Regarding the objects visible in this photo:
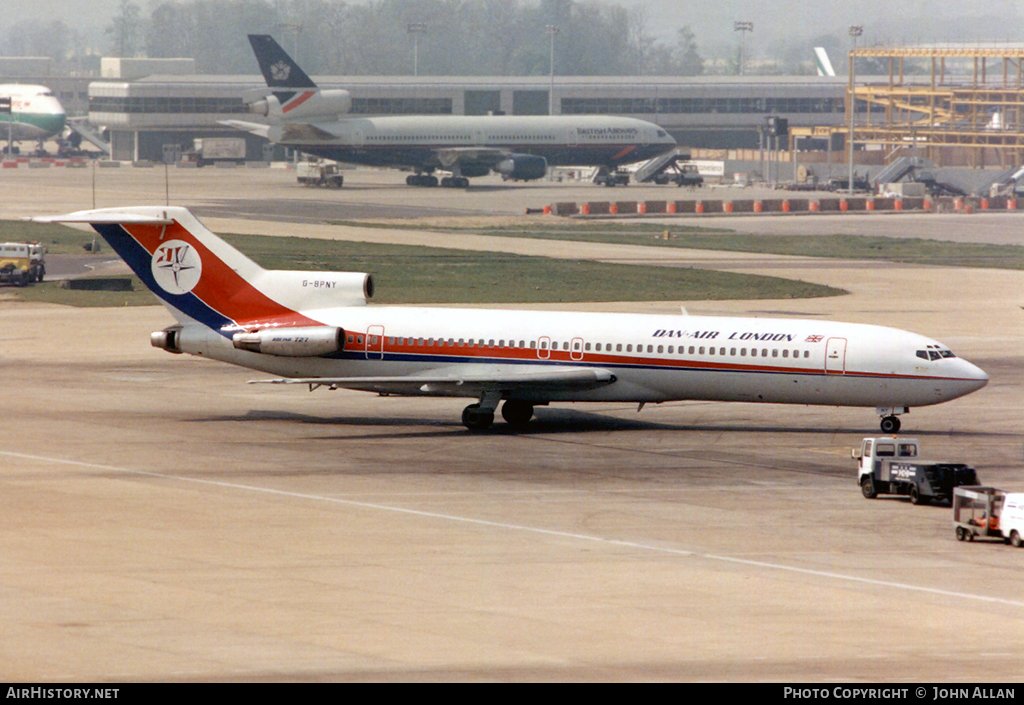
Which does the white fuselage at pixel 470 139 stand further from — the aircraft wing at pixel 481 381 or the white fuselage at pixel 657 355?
the aircraft wing at pixel 481 381

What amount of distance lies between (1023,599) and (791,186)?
13414 cm

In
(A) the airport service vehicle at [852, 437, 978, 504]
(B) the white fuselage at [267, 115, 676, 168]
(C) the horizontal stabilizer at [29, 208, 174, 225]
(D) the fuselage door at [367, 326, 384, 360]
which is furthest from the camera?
(B) the white fuselage at [267, 115, 676, 168]

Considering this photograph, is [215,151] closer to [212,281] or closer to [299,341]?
[212,281]

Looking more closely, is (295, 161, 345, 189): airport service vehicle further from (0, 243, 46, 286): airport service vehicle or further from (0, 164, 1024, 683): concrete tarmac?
(0, 164, 1024, 683): concrete tarmac

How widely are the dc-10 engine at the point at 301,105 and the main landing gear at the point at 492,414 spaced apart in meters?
99.9

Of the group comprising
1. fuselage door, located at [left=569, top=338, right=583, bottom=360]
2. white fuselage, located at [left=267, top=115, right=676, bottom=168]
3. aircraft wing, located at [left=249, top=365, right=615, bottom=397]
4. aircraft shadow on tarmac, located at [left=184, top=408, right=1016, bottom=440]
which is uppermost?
Result: white fuselage, located at [left=267, top=115, right=676, bottom=168]

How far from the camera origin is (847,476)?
3619 cm

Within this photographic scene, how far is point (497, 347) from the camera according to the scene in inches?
1663

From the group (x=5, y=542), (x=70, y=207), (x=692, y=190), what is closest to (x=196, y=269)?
(x=5, y=542)

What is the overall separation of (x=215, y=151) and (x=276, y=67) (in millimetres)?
52445

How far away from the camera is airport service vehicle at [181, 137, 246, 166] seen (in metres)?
188

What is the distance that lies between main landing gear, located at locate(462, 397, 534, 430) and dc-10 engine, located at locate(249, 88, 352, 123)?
328ft

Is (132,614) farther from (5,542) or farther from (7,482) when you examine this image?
(7,482)

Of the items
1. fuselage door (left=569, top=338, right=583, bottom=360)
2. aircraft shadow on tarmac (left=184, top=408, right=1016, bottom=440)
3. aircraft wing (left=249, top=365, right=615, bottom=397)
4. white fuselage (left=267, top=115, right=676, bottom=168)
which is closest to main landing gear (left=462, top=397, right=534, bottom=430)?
aircraft shadow on tarmac (left=184, top=408, right=1016, bottom=440)
